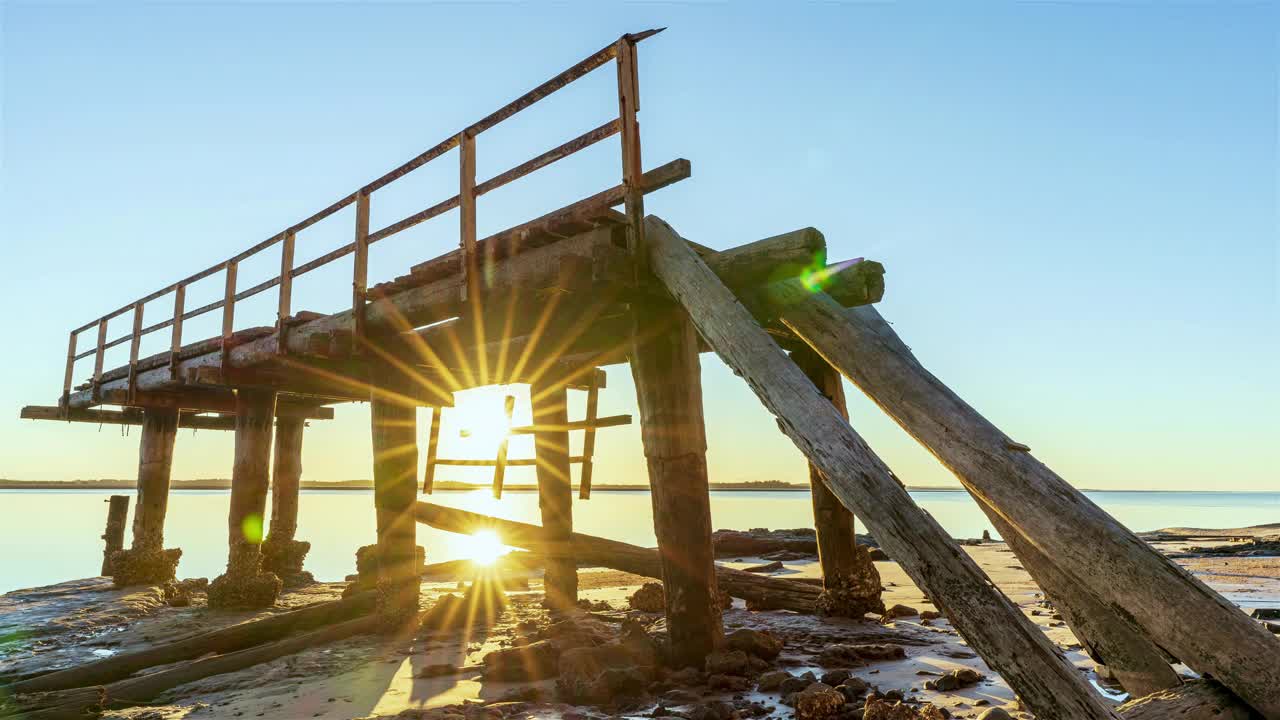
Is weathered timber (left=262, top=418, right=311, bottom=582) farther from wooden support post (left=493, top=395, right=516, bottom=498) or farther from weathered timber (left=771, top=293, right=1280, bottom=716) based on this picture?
weathered timber (left=771, top=293, right=1280, bottom=716)

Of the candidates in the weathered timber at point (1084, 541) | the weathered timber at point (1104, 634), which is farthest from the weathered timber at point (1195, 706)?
the weathered timber at point (1104, 634)

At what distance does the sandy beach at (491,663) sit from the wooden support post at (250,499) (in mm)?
410

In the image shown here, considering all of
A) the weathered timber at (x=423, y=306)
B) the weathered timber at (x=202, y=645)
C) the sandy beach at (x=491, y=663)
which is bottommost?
the sandy beach at (x=491, y=663)

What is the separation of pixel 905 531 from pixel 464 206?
4624 mm

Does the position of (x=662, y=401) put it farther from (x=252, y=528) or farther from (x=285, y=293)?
(x=252, y=528)

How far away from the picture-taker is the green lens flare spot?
10.7m

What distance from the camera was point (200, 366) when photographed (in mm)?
9969

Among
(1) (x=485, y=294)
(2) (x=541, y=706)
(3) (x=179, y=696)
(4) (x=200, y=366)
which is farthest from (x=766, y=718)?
(4) (x=200, y=366)

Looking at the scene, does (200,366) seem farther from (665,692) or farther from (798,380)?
(798,380)

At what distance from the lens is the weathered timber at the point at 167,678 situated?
484 centimetres

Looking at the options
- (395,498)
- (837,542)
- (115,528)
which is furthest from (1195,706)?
(115,528)

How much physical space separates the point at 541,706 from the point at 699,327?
269 cm

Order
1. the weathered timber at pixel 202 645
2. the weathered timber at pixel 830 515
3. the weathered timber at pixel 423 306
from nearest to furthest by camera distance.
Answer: the weathered timber at pixel 423 306 < the weathered timber at pixel 202 645 < the weathered timber at pixel 830 515

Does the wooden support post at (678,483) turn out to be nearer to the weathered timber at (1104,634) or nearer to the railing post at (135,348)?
the weathered timber at (1104,634)
